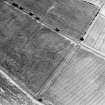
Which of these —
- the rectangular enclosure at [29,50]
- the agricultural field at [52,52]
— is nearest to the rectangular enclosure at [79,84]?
the agricultural field at [52,52]

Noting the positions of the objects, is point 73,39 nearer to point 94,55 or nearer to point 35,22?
point 94,55

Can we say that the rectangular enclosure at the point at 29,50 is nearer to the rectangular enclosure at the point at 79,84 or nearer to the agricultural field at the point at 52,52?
the agricultural field at the point at 52,52

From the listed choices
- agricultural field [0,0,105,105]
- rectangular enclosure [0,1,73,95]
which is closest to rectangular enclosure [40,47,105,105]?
agricultural field [0,0,105,105]

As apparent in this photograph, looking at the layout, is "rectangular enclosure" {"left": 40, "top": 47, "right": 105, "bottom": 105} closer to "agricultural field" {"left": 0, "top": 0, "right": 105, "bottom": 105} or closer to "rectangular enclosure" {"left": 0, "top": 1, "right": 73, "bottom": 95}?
"agricultural field" {"left": 0, "top": 0, "right": 105, "bottom": 105}

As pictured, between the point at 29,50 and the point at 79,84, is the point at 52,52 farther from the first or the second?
the point at 79,84

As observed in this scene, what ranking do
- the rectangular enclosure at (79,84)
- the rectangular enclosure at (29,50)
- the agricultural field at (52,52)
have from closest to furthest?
the rectangular enclosure at (79,84), the agricultural field at (52,52), the rectangular enclosure at (29,50)

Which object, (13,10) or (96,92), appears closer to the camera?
(96,92)

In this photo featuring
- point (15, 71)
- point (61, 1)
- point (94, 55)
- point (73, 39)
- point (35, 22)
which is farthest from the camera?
point (61, 1)

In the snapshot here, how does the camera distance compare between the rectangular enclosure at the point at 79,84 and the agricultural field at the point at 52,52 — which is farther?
the agricultural field at the point at 52,52

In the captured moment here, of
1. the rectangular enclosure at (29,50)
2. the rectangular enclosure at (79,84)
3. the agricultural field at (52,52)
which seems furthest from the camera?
the rectangular enclosure at (29,50)

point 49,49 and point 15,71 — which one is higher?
point 49,49

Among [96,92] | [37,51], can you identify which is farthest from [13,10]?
[96,92]
